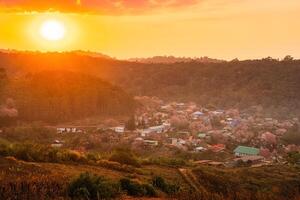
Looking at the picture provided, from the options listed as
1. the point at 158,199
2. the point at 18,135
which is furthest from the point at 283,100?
the point at 158,199

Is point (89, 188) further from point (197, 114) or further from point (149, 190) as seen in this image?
point (197, 114)

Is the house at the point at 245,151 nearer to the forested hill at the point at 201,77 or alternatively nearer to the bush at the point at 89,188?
the forested hill at the point at 201,77

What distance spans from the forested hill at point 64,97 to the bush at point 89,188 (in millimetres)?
46608

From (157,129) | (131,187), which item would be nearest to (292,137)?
(157,129)

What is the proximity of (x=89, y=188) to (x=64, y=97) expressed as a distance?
56.7 metres

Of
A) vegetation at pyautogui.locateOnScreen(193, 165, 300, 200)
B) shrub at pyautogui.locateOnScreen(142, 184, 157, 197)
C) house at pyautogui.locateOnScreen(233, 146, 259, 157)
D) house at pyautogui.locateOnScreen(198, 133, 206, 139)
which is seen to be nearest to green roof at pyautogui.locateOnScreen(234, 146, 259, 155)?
house at pyautogui.locateOnScreen(233, 146, 259, 157)

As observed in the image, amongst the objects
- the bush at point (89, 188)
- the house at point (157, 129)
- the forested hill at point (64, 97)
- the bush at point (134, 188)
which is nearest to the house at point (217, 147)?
the house at point (157, 129)

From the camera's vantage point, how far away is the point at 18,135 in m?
42.7

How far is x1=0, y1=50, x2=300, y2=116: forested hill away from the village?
5.06 m

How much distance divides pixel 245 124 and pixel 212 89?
Result: 29.2 m

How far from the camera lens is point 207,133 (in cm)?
5288

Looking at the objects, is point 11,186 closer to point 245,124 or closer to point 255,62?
point 245,124

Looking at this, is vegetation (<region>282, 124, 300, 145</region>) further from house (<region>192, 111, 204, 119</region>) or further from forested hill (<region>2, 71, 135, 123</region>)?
forested hill (<region>2, 71, 135, 123</region>)

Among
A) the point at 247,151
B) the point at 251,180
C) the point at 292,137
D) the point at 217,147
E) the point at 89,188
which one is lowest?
the point at 247,151
